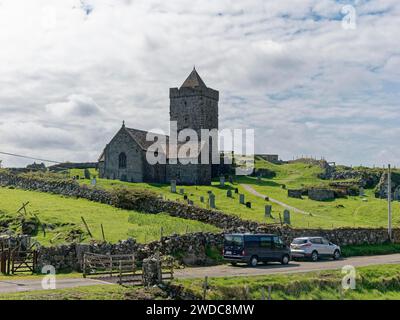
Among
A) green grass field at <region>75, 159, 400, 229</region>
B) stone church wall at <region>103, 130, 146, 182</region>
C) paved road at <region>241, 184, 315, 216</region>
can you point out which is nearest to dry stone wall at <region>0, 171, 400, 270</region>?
green grass field at <region>75, 159, 400, 229</region>

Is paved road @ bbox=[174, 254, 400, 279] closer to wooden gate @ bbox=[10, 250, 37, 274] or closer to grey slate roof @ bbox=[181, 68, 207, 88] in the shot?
wooden gate @ bbox=[10, 250, 37, 274]

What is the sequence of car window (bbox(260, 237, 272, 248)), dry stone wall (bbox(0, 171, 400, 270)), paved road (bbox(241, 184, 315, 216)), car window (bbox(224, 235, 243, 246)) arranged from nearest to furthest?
dry stone wall (bbox(0, 171, 400, 270)), car window (bbox(224, 235, 243, 246)), car window (bbox(260, 237, 272, 248)), paved road (bbox(241, 184, 315, 216))

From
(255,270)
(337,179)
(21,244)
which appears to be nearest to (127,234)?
(21,244)

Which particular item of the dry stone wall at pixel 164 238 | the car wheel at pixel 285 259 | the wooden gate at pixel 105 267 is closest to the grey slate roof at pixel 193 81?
the dry stone wall at pixel 164 238

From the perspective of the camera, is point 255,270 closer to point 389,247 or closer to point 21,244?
point 21,244

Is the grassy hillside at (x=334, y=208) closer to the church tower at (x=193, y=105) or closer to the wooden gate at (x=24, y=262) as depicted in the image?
the church tower at (x=193, y=105)

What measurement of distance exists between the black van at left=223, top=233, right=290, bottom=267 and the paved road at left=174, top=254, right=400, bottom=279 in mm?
465

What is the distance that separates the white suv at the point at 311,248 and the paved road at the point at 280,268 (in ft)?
1.81

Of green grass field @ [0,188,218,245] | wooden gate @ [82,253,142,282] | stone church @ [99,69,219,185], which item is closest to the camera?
wooden gate @ [82,253,142,282]

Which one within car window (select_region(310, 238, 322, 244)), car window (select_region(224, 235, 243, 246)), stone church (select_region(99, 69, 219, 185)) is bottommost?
car window (select_region(310, 238, 322, 244))

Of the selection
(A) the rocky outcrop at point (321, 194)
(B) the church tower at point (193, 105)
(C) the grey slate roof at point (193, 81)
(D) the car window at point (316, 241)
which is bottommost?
(D) the car window at point (316, 241)

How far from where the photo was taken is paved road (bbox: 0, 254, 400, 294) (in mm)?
24211

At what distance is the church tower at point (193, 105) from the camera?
96.6 metres

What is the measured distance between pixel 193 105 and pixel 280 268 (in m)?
67.7
